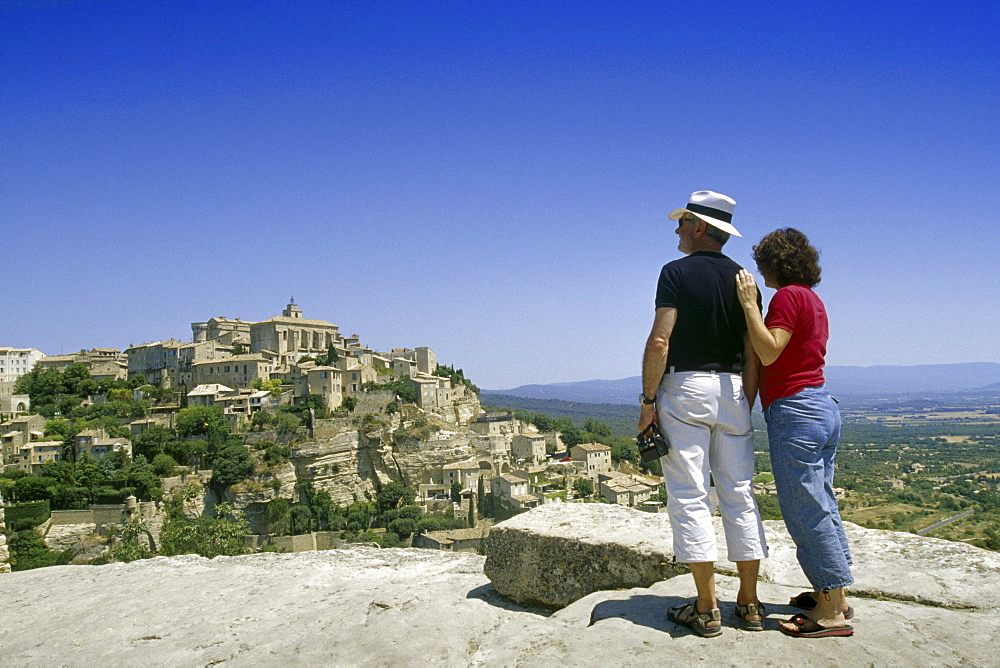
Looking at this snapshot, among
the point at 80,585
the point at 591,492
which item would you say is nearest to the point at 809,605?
the point at 80,585

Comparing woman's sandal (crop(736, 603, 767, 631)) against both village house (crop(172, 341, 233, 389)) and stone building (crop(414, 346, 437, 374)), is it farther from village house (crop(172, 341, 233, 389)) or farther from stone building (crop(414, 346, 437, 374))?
stone building (crop(414, 346, 437, 374))

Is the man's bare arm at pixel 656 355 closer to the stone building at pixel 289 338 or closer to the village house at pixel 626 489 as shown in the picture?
the village house at pixel 626 489

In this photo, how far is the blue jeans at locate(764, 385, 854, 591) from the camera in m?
3.22

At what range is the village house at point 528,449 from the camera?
6128 cm

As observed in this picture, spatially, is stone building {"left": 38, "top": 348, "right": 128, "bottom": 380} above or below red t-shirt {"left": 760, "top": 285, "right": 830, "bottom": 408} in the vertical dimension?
above

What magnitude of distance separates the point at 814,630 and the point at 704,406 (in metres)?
1.16

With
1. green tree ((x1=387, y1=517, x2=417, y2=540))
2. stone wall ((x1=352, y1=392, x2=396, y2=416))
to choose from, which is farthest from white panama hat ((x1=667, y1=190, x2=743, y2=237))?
stone wall ((x1=352, y1=392, x2=396, y2=416))

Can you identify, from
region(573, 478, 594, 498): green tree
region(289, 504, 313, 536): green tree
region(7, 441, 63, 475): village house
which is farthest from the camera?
region(573, 478, 594, 498): green tree

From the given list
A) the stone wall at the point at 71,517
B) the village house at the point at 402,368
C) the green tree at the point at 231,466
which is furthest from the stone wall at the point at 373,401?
the stone wall at the point at 71,517

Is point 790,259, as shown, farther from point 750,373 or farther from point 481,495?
point 481,495

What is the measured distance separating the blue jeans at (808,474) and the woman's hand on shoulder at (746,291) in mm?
541

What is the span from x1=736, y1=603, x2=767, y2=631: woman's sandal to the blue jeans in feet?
1.04

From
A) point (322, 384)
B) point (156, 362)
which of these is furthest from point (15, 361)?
point (322, 384)

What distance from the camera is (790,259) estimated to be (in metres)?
3.56
